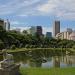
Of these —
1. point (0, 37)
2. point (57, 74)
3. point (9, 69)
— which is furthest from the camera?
point (0, 37)

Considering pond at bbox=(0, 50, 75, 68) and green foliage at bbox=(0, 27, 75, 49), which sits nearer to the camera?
pond at bbox=(0, 50, 75, 68)

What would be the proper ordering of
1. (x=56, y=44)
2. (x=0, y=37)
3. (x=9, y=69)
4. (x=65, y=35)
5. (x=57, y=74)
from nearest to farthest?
(x=9, y=69)
(x=57, y=74)
(x=0, y=37)
(x=56, y=44)
(x=65, y=35)

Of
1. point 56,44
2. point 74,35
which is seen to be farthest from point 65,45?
point 74,35

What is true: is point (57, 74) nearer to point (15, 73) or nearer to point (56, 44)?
point (15, 73)

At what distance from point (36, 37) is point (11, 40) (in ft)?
97.0

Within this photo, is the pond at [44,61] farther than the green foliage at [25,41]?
No

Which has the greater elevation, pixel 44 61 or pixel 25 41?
pixel 44 61

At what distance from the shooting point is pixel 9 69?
11.1 metres

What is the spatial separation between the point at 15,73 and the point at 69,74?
115 inches

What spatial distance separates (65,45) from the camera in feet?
366

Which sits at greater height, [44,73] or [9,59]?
[9,59]

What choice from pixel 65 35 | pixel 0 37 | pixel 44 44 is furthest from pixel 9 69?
pixel 65 35

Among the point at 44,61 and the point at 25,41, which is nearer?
the point at 44,61

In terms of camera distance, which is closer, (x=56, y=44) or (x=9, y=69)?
(x=9, y=69)
